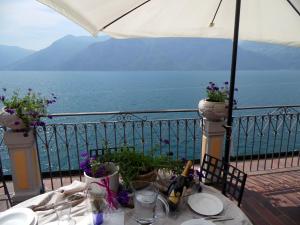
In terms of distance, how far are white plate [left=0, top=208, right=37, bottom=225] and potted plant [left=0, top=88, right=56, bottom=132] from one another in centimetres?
169

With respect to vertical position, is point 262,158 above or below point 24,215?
below

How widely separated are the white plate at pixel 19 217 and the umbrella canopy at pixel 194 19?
51.5 inches

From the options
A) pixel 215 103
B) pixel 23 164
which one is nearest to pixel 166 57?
pixel 215 103

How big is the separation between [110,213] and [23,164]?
2214 mm

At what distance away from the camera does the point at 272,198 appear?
3.14 metres

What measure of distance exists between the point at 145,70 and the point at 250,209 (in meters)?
91.0

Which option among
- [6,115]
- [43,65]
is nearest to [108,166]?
[6,115]

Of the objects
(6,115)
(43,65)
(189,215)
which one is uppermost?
(43,65)

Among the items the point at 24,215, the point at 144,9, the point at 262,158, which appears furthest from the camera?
the point at 262,158

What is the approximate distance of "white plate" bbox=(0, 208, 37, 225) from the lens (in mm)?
1276

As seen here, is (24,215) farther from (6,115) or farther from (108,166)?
(6,115)

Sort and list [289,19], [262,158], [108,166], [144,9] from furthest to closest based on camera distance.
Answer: [262,158]
[289,19]
[144,9]
[108,166]

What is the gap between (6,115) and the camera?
277 cm

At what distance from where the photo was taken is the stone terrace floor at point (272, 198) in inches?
107
